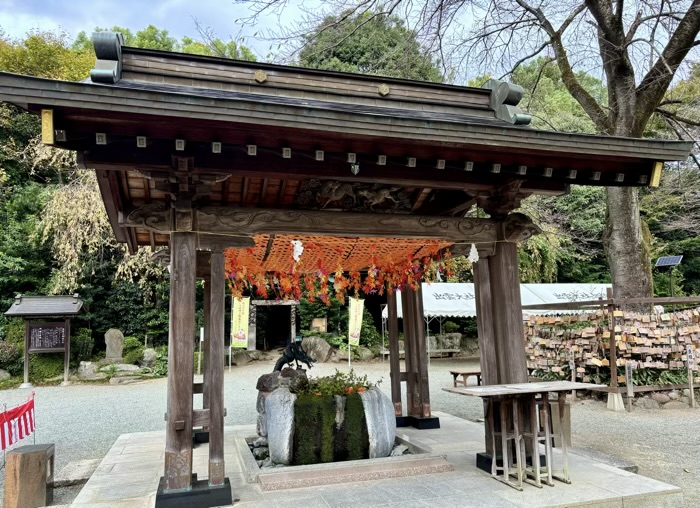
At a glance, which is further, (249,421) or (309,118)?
(249,421)

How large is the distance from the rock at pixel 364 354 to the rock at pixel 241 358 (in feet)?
13.1

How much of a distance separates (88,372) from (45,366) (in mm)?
1314

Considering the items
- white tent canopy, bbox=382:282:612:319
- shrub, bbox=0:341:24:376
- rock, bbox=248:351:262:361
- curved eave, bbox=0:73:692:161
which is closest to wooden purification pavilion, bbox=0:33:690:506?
curved eave, bbox=0:73:692:161

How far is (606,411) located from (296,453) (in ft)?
21.7

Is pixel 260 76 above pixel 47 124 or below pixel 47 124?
above

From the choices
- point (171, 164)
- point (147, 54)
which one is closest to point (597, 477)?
point (171, 164)

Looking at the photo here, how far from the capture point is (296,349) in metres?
6.21

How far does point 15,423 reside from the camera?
518cm

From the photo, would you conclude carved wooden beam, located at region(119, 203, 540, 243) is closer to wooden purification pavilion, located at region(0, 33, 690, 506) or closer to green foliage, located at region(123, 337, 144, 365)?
wooden purification pavilion, located at region(0, 33, 690, 506)

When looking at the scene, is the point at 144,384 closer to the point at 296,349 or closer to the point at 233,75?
the point at 296,349

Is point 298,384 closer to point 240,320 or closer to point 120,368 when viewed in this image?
point 240,320

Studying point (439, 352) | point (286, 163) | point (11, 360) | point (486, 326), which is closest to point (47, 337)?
point (11, 360)

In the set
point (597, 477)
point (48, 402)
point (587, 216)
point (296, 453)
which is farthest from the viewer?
point (587, 216)

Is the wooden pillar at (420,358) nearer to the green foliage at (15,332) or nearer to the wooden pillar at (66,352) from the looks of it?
the wooden pillar at (66,352)
